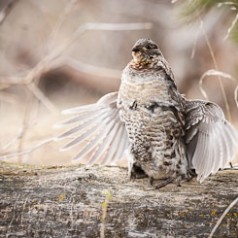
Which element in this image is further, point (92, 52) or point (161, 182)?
point (92, 52)

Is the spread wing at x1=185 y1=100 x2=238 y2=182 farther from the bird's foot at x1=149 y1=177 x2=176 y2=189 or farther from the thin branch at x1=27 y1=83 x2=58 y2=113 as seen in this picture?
the thin branch at x1=27 y1=83 x2=58 y2=113

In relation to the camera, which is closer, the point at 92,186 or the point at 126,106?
the point at 92,186

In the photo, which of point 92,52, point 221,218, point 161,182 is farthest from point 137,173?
point 92,52

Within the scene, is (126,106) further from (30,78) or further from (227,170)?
(30,78)

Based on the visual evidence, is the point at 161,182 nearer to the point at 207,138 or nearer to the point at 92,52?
the point at 207,138

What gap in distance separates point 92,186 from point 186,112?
725 millimetres

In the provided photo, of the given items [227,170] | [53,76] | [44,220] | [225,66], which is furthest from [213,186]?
[53,76]

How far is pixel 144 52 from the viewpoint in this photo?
12.4 feet

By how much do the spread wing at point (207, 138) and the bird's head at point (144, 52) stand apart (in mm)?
339

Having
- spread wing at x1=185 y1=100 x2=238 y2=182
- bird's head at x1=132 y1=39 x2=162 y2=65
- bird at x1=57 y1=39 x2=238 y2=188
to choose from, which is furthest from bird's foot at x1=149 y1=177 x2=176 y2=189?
bird's head at x1=132 y1=39 x2=162 y2=65

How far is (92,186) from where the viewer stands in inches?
141

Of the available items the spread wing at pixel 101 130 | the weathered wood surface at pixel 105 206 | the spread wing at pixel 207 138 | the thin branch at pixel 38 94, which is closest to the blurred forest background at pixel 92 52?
the thin branch at pixel 38 94

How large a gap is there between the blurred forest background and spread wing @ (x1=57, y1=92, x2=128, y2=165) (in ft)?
9.58

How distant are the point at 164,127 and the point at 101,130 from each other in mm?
637
